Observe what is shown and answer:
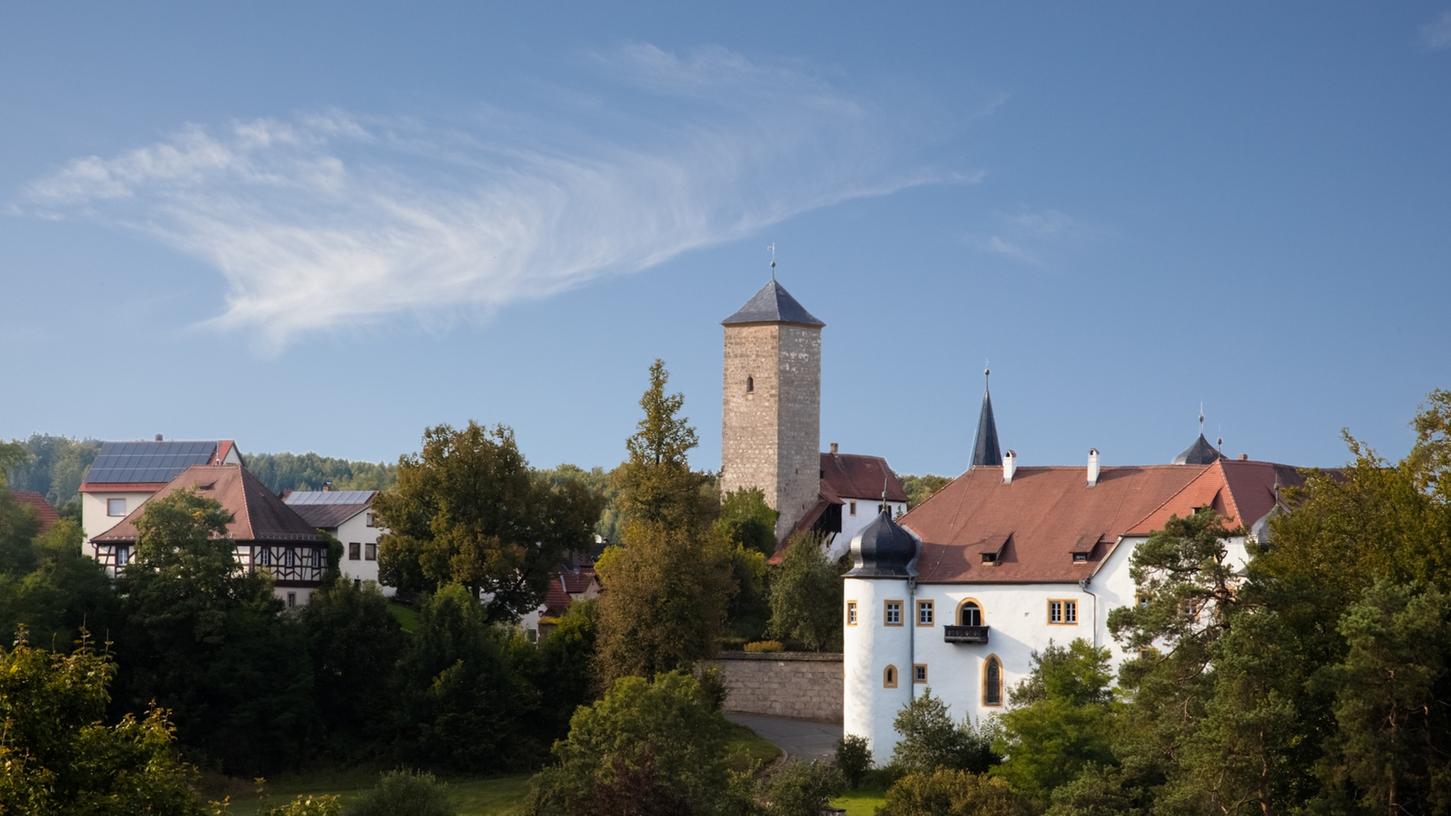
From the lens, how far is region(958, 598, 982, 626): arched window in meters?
53.3

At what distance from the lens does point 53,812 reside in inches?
880

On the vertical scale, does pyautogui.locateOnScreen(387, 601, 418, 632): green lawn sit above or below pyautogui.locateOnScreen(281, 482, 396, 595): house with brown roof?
below

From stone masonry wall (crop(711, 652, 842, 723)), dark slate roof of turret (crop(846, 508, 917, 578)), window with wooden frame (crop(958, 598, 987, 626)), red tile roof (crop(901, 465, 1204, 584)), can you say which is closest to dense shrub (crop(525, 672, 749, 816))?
dark slate roof of turret (crop(846, 508, 917, 578))

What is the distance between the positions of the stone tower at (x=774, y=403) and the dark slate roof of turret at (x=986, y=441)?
10871 mm

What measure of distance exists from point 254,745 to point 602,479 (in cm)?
7622

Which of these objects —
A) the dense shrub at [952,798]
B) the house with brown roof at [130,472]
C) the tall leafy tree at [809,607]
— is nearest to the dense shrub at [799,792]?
the dense shrub at [952,798]

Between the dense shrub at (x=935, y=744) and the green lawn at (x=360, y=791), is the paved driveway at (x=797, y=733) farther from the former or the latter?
the green lawn at (x=360, y=791)

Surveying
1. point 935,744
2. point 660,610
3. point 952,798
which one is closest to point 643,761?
point 952,798

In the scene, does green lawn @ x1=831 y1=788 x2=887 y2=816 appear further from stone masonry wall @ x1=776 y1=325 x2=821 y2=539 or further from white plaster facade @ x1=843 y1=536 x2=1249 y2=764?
stone masonry wall @ x1=776 y1=325 x2=821 y2=539

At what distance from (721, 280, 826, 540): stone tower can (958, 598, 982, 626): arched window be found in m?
26.1

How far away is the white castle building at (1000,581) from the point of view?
51.7 m

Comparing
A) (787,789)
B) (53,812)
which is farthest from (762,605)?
(53,812)

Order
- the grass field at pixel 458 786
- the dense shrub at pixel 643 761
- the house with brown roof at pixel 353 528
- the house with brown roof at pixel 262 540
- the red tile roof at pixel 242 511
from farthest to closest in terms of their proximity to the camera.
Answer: the house with brown roof at pixel 353 528 → the red tile roof at pixel 242 511 → the house with brown roof at pixel 262 540 → the grass field at pixel 458 786 → the dense shrub at pixel 643 761

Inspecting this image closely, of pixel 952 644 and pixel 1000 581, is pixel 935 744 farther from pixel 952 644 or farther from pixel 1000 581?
pixel 1000 581
